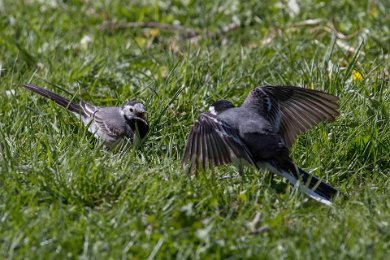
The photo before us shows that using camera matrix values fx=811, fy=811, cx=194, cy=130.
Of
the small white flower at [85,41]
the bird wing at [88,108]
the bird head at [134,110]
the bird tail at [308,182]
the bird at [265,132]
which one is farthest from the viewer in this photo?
the small white flower at [85,41]

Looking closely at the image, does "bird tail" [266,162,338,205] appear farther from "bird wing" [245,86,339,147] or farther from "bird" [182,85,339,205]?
"bird wing" [245,86,339,147]

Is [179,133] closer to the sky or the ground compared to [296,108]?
closer to the ground

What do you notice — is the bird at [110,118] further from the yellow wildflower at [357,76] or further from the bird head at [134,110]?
the yellow wildflower at [357,76]

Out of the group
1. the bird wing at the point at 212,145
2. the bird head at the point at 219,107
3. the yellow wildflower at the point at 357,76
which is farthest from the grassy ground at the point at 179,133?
the bird head at the point at 219,107

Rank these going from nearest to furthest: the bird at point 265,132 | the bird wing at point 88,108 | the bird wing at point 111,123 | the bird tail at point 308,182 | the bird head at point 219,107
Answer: the bird tail at point 308,182 → the bird at point 265,132 → the bird head at point 219,107 → the bird wing at point 111,123 → the bird wing at point 88,108

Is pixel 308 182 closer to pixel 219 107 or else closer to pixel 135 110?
pixel 219 107

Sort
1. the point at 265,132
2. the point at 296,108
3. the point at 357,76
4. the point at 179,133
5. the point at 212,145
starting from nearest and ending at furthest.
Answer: the point at 212,145
the point at 265,132
the point at 296,108
the point at 179,133
the point at 357,76

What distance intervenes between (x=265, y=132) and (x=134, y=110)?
4.16 ft

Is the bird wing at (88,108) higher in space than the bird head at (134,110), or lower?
lower

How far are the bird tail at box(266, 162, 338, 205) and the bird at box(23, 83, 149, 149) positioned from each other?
1.35 metres

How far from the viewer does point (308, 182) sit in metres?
5.32

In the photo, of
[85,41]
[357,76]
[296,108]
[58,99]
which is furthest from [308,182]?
[85,41]

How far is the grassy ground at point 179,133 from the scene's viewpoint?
4688 millimetres

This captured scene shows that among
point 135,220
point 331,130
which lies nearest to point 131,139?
point 331,130
